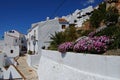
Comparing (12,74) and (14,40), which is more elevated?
(14,40)

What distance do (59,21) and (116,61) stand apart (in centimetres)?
3817

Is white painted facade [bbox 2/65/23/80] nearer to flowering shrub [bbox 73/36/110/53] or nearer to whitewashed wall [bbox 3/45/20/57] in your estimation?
flowering shrub [bbox 73/36/110/53]

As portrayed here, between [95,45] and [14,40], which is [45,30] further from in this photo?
[95,45]

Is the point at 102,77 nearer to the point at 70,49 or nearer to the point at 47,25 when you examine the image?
the point at 70,49

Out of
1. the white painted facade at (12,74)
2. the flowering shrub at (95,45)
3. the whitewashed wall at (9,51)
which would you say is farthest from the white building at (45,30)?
the flowering shrub at (95,45)

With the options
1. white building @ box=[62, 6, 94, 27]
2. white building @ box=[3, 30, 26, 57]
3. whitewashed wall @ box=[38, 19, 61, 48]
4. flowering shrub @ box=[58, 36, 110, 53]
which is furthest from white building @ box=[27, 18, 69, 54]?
flowering shrub @ box=[58, 36, 110, 53]

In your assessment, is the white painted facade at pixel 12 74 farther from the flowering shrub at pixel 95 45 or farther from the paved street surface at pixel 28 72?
the flowering shrub at pixel 95 45

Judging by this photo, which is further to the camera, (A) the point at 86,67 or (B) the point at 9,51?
(B) the point at 9,51

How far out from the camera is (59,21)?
45719mm

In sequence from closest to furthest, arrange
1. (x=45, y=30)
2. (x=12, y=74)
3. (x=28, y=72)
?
(x=28, y=72) < (x=12, y=74) < (x=45, y=30)

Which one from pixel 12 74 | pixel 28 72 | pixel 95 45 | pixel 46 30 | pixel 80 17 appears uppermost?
pixel 80 17

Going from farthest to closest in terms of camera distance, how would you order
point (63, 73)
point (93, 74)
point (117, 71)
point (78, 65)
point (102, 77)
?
1. point (63, 73)
2. point (78, 65)
3. point (93, 74)
4. point (102, 77)
5. point (117, 71)

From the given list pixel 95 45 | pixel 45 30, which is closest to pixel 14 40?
pixel 45 30

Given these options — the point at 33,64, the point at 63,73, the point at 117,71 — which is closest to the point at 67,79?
the point at 63,73
